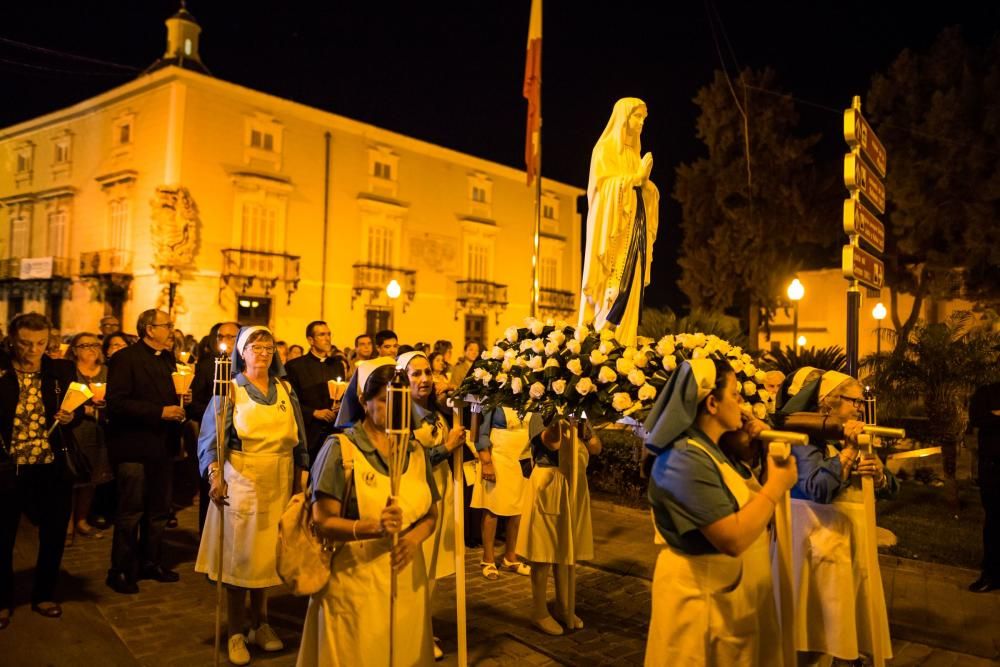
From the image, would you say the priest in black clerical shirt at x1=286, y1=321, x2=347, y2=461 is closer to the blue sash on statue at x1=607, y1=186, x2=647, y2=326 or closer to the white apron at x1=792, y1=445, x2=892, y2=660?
the blue sash on statue at x1=607, y1=186, x2=647, y2=326

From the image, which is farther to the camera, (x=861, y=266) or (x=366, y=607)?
(x=861, y=266)

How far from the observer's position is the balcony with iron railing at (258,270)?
87.5 ft

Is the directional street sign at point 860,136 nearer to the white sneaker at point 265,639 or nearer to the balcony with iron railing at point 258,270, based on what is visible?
the white sneaker at point 265,639

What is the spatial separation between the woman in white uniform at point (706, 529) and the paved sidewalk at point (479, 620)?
1945 millimetres

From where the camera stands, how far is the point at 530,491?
5.82 meters

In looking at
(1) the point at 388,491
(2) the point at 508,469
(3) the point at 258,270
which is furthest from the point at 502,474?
(3) the point at 258,270

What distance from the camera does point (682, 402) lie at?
3051 millimetres

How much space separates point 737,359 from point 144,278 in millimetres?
25914

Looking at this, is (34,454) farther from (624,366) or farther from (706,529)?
(706,529)

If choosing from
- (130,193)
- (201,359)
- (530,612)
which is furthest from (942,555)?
(130,193)

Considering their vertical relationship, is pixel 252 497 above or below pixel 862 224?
below

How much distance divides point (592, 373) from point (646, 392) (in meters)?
0.43

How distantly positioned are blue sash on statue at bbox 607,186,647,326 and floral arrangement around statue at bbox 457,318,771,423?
1073mm

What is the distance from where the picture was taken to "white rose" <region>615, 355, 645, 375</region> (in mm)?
4395
